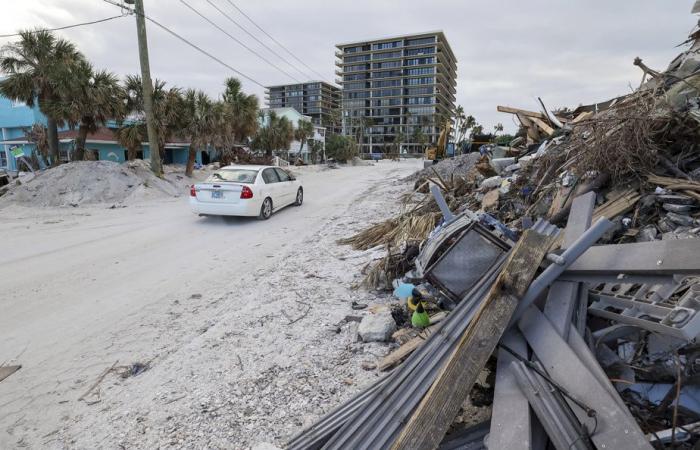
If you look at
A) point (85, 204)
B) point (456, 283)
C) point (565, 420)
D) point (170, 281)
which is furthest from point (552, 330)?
point (85, 204)

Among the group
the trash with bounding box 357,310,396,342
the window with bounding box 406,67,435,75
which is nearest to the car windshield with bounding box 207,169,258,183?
the trash with bounding box 357,310,396,342

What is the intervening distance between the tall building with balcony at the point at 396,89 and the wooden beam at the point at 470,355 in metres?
101

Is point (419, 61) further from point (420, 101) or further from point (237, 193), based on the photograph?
point (237, 193)

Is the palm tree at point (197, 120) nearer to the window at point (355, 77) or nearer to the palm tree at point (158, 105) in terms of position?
the palm tree at point (158, 105)

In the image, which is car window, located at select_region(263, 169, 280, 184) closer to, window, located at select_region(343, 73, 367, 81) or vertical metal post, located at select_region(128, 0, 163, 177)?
vertical metal post, located at select_region(128, 0, 163, 177)

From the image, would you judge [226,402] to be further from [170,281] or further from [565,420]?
[170,281]

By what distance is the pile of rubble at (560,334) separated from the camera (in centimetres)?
197

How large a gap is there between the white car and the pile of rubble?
6277mm

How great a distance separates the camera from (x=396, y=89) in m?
115

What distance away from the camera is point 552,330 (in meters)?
2.41

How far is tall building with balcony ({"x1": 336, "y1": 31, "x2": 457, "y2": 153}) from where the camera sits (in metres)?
109

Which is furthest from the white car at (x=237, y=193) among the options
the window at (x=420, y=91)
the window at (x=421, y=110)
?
the window at (x=420, y=91)

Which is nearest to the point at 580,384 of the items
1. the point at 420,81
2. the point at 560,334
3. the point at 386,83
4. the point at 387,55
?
the point at 560,334

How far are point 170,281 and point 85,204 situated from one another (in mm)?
10537
